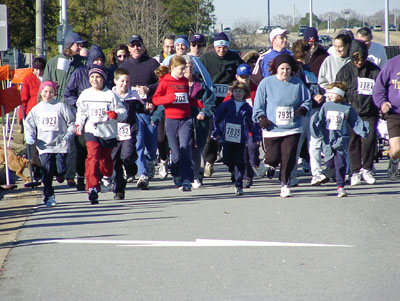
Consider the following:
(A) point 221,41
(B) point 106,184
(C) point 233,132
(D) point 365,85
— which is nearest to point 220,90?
(A) point 221,41

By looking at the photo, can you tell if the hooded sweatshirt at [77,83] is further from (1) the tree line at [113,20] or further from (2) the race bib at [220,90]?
(1) the tree line at [113,20]

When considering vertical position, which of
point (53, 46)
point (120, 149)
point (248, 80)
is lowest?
point (120, 149)

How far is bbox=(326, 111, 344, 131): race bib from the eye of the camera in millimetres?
11734

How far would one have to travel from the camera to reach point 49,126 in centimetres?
1106

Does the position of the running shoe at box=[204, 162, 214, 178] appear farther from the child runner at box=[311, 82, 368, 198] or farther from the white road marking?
the white road marking

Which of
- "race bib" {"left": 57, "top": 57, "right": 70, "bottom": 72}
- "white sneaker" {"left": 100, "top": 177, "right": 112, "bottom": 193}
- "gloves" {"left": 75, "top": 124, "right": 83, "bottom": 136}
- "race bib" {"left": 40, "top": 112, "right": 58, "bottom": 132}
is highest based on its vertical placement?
"race bib" {"left": 57, "top": 57, "right": 70, "bottom": 72}

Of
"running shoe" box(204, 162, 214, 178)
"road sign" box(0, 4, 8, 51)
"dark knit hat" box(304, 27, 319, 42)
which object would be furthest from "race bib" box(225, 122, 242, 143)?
"road sign" box(0, 4, 8, 51)

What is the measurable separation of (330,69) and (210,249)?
5.99m

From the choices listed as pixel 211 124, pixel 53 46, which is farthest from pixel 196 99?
pixel 53 46

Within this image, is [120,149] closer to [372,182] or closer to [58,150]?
[58,150]

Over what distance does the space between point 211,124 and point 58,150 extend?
2.99 m

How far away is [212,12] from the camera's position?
64812mm

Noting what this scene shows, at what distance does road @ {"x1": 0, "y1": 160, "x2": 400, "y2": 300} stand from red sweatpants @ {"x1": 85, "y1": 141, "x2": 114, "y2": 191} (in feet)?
1.13

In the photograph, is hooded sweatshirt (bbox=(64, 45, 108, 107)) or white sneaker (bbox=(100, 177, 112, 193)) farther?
hooded sweatshirt (bbox=(64, 45, 108, 107))
